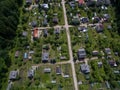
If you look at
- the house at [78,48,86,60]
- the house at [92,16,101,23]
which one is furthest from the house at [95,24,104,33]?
the house at [78,48,86,60]

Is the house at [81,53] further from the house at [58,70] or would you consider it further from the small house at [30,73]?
the small house at [30,73]

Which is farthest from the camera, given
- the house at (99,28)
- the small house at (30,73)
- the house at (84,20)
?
the house at (84,20)

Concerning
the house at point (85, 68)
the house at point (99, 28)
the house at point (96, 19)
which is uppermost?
the house at point (96, 19)

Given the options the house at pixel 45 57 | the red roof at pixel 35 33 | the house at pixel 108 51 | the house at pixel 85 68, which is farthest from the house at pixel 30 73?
the house at pixel 108 51

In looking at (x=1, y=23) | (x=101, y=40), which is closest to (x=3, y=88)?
(x=1, y=23)

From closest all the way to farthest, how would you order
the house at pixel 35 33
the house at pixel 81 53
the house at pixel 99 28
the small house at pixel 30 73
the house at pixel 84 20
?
the small house at pixel 30 73 → the house at pixel 81 53 → the house at pixel 35 33 → the house at pixel 99 28 → the house at pixel 84 20

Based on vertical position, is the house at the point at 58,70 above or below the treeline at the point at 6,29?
below

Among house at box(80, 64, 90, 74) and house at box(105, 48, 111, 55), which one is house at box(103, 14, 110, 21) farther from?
house at box(80, 64, 90, 74)

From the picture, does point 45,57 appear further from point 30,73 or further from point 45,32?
point 45,32

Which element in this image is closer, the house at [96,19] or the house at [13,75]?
the house at [13,75]
